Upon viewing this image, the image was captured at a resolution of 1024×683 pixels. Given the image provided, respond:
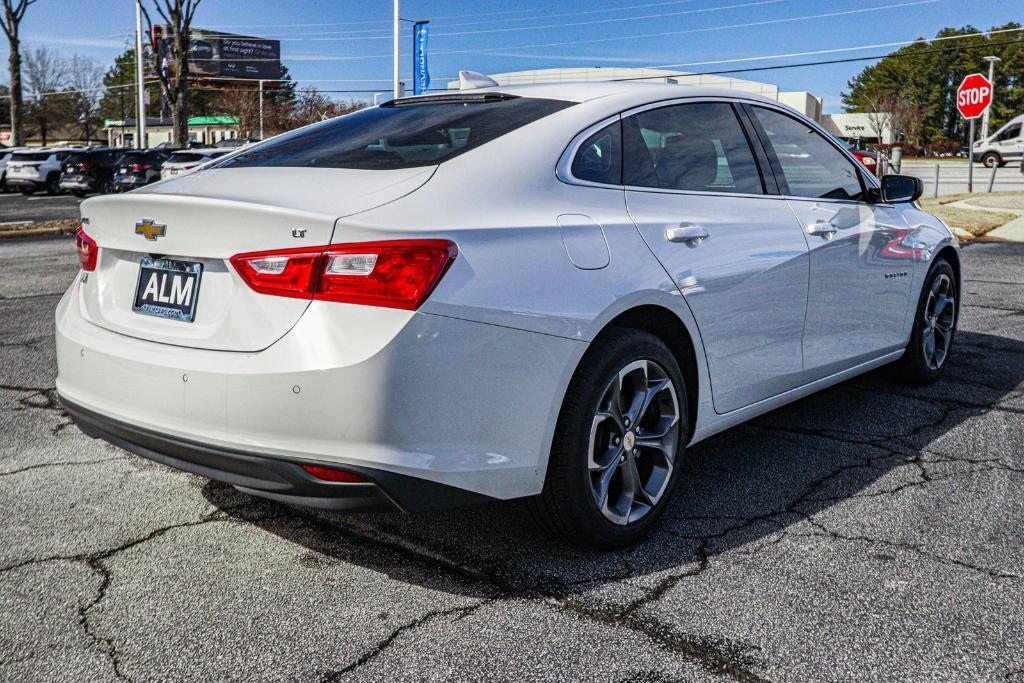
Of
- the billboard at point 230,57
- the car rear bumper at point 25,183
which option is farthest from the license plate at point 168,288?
the billboard at point 230,57

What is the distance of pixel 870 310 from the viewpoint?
4746 mm

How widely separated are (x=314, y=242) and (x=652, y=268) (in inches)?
45.7

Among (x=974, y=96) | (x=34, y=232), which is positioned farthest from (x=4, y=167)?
(x=974, y=96)

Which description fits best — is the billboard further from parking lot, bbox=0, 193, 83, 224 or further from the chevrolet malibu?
the chevrolet malibu

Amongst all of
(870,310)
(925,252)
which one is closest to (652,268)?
(870,310)

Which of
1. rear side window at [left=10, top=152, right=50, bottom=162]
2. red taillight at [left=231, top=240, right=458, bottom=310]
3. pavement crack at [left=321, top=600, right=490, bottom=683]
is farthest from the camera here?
rear side window at [left=10, top=152, right=50, bottom=162]

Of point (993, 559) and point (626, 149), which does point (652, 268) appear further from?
point (993, 559)

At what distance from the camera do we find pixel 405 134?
3.45m

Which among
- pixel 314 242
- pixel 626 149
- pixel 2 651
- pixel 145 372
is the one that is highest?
pixel 626 149

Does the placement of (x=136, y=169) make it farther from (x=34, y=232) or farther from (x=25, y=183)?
(x=34, y=232)

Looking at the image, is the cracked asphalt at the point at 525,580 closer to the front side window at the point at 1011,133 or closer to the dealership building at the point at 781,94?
the front side window at the point at 1011,133

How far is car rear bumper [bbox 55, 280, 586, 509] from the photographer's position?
2.63m

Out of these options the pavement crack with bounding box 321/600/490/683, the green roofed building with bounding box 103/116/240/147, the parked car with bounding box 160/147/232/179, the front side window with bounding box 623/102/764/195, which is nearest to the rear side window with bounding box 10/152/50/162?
the parked car with bounding box 160/147/232/179

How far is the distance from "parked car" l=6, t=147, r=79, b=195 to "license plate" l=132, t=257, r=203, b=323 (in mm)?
32536
